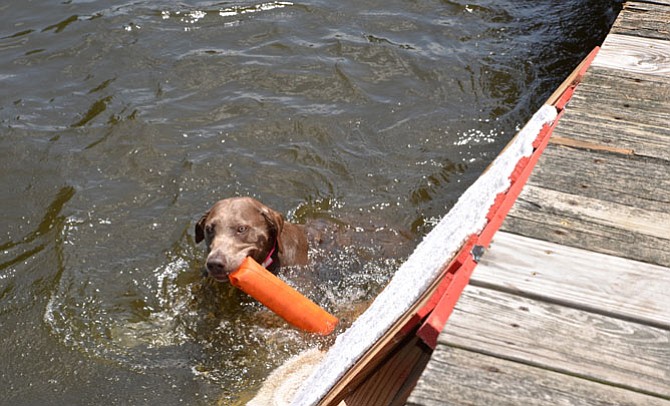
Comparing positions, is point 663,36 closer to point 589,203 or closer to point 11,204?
point 589,203

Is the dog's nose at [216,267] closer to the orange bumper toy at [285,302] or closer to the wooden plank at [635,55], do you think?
the orange bumper toy at [285,302]

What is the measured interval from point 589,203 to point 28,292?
4539mm

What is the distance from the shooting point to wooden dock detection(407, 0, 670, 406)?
7.65ft

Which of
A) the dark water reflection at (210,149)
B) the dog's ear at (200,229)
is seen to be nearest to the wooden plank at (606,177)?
the dark water reflection at (210,149)

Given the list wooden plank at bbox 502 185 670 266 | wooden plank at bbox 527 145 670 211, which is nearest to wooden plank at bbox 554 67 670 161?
wooden plank at bbox 527 145 670 211

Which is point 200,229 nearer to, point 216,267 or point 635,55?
point 216,267

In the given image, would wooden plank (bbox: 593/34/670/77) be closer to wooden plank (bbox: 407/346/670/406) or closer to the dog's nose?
wooden plank (bbox: 407/346/670/406)

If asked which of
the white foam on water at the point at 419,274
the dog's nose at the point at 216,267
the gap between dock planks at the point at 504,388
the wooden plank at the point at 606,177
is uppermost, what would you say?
the gap between dock planks at the point at 504,388

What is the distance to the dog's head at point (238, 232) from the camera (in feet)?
18.7

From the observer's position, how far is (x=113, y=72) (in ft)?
28.4

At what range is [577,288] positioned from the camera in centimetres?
272

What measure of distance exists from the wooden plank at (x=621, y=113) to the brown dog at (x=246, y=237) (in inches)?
106

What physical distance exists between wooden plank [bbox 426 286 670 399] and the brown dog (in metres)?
3.25

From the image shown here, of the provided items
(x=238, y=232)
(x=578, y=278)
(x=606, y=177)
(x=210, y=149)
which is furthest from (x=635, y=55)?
(x=210, y=149)
